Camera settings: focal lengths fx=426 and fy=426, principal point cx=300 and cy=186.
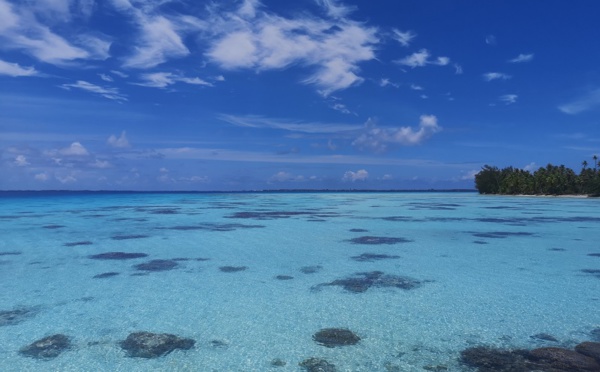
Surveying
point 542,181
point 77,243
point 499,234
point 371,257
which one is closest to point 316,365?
point 371,257

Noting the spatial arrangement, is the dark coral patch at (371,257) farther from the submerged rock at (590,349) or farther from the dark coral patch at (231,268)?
the submerged rock at (590,349)

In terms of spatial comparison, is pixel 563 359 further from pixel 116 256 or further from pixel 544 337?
pixel 116 256

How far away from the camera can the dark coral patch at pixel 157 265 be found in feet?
36.4

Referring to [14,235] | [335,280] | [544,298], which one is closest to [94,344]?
[335,280]

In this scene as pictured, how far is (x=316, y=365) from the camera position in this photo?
5.23 metres

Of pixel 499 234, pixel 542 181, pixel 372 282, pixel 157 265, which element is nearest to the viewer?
pixel 372 282

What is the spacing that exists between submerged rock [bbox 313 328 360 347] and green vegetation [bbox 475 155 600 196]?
191ft

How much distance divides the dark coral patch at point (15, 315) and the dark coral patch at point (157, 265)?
3.57m

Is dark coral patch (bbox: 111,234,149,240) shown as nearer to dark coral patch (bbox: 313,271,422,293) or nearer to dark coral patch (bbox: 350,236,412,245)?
dark coral patch (bbox: 350,236,412,245)

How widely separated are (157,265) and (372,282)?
587cm

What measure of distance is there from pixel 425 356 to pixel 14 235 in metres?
19.2

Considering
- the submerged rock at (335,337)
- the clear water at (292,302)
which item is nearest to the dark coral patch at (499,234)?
the clear water at (292,302)

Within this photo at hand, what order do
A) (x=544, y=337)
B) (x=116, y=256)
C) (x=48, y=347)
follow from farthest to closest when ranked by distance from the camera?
1. (x=116, y=256)
2. (x=544, y=337)
3. (x=48, y=347)

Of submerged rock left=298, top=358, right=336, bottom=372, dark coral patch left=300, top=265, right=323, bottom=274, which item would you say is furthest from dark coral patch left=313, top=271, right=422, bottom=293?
submerged rock left=298, top=358, right=336, bottom=372
